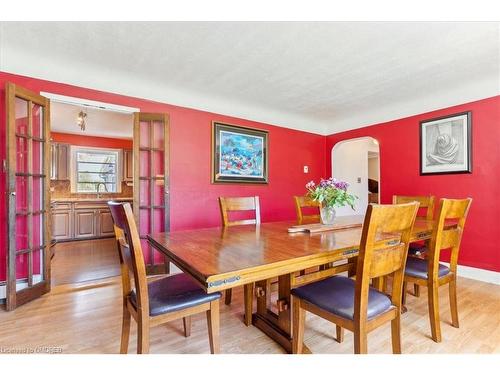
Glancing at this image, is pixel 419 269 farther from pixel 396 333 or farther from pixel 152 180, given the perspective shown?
pixel 152 180

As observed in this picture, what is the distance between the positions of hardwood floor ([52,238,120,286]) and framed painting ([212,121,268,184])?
181 centimetres

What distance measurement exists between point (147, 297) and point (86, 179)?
5.27 meters

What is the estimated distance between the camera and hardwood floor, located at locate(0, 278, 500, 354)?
5.11ft

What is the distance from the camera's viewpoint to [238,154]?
3607 mm

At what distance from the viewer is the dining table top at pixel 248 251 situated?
938 mm

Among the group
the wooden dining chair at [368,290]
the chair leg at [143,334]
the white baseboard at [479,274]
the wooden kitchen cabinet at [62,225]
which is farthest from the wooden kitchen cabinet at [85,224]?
the white baseboard at [479,274]

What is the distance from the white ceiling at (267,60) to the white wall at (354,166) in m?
1.10

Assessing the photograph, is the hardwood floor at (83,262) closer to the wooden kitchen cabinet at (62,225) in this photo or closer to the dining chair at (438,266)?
the wooden kitchen cabinet at (62,225)

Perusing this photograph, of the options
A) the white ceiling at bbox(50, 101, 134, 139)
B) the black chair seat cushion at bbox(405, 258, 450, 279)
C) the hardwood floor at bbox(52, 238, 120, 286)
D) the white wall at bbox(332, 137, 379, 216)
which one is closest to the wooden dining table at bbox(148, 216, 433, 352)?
the black chair seat cushion at bbox(405, 258, 450, 279)

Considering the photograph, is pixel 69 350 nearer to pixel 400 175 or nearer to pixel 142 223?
pixel 142 223

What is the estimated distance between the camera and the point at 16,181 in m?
2.17
